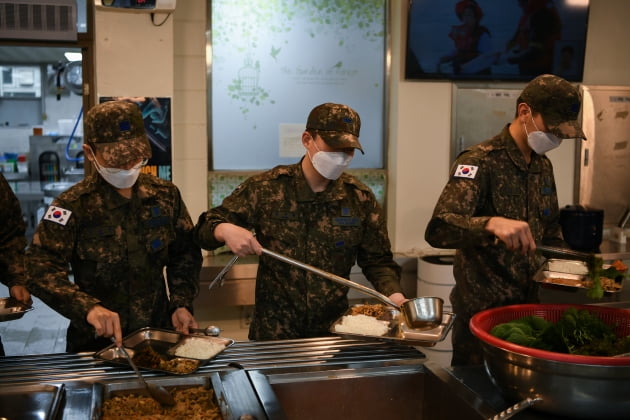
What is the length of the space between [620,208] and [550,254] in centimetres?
257

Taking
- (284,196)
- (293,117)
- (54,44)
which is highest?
(54,44)

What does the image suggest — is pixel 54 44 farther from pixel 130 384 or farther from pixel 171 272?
pixel 130 384

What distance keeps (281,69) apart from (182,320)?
2239 mm

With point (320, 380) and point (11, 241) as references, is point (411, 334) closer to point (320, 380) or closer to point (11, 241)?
point (320, 380)

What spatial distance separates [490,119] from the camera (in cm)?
416

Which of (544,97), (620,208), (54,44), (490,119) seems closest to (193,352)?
(544,97)

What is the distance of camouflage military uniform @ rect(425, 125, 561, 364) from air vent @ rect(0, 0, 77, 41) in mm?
2477

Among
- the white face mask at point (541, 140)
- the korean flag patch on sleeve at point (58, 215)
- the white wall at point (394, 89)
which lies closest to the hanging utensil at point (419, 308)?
the korean flag patch on sleeve at point (58, 215)

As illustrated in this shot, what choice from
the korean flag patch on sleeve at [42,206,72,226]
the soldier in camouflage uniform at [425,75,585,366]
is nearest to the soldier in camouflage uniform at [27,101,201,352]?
the korean flag patch on sleeve at [42,206,72,226]

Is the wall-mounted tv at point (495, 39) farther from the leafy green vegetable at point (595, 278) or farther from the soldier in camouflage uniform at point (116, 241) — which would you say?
the soldier in camouflage uniform at point (116, 241)

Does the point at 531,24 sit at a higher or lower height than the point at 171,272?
higher

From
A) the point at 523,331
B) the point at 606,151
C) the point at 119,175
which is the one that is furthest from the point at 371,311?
the point at 606,151

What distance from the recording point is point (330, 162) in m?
2.18

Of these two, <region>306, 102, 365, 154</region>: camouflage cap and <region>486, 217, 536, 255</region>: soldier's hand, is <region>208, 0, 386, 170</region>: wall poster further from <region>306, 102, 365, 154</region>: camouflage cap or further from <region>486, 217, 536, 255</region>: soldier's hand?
<region>486, 217, 536, 255</region>: soldier's hand
